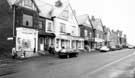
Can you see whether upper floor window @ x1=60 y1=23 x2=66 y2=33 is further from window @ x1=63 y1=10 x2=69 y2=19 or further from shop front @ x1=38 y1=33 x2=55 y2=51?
shop front @ x1=38 y1=33 x2=55 y2=51

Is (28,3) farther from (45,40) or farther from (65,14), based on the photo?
(65,14)

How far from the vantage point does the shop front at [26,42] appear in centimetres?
2095

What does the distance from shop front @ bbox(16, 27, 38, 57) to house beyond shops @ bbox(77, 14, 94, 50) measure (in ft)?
59.5

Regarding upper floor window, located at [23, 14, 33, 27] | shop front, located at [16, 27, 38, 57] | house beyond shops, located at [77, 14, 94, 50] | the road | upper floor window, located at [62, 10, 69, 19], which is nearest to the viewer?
the road

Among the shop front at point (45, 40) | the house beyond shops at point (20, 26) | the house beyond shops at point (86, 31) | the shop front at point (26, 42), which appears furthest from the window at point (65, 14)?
the shop front at point (26, 42)

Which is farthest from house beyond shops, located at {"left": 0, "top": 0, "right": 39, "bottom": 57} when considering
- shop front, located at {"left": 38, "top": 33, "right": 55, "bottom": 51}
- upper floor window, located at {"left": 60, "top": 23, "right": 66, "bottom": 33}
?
upper floor window, located at {"left": 60, "top": 23, "right": 66, "bottom": 33}

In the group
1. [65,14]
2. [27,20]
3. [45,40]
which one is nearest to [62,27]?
[65,14]

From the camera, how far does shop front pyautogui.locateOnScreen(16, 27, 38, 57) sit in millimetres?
20953

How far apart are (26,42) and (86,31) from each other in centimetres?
2289

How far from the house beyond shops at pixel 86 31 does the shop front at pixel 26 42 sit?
18.1 m

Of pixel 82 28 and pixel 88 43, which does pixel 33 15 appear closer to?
pixel 82 28

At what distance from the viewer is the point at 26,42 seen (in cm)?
2227

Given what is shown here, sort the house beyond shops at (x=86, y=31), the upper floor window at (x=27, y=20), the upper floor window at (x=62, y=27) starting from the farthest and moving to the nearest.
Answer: the house beyond shops at (x=86, y=31) → the upper floor window at (x=62, y=27) → the upper floor window at (x=27, y=20)

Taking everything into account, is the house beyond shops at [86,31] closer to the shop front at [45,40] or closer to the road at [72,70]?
the shop front at [45,40]
